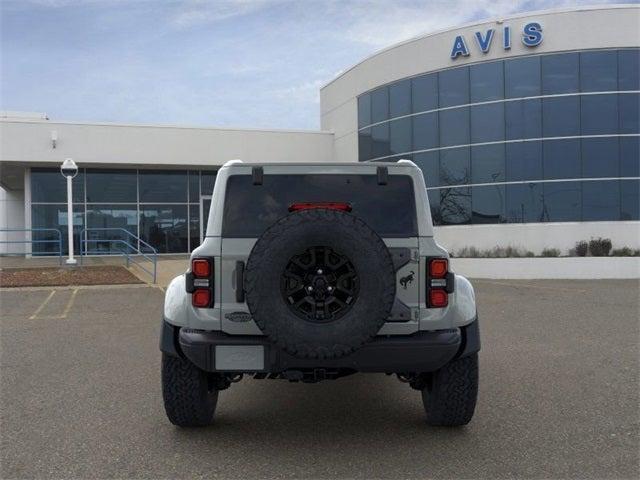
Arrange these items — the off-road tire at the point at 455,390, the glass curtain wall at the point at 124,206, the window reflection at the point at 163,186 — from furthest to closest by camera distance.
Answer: the window reflection at the point at 163,186
the glass curtain wall at the point at 124,206
the off-road tire at the point at 455,390

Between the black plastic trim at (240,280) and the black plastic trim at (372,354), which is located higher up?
the black plastic trim at (240,280)

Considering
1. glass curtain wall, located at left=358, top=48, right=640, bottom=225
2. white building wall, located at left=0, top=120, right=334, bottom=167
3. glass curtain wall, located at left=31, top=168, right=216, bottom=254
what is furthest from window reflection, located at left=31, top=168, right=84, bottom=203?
glass curtain wall, located at left=358, top=48, right=640, bottom=225

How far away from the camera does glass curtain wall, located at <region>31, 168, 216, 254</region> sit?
23.5 m

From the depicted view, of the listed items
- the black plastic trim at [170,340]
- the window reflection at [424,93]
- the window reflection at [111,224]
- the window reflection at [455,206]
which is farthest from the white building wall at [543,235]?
the black plastic trim at [170,340]

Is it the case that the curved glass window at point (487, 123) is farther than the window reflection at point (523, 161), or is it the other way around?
the curved glass window at point (487, 123)

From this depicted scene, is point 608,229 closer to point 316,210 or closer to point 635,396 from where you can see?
point 635,396

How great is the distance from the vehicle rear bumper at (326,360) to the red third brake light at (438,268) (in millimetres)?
380

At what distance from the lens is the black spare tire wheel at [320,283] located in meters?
3.41

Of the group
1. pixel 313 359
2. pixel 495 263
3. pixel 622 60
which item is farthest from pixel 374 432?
pixel 622 60

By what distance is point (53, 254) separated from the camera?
23.1 meters

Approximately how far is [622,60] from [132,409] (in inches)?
798

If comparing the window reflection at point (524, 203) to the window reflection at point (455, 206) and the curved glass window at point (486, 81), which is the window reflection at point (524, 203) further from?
the curved glass window at point (486, 81)

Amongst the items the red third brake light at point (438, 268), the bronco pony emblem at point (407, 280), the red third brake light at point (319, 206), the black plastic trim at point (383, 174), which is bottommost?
the bronco pony emblem at point (407, 280)

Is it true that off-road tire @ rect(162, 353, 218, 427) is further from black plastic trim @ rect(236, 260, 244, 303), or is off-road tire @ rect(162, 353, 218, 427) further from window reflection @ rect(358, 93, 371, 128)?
window reflection @ rect(358, 93, 371, 128)
